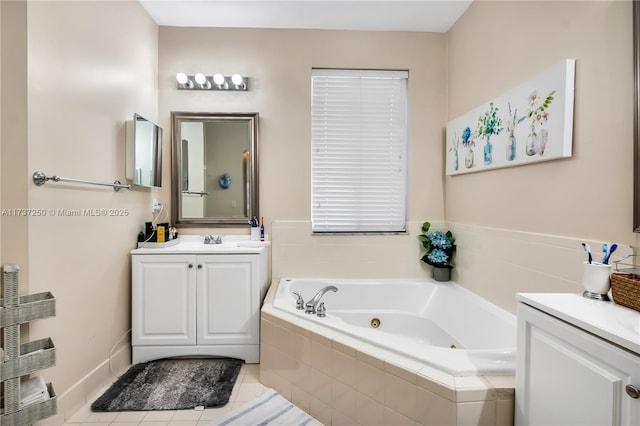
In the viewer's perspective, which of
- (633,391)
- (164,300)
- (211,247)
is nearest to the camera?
(633,391)

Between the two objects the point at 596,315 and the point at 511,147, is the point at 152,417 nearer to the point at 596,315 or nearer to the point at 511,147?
the point at 596,315

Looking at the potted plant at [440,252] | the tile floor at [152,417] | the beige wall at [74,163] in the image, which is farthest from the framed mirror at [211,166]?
the potted plant at [440,252]

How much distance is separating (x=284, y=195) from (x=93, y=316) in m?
1.45

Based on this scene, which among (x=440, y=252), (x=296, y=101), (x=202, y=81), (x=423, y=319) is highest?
(x=202, y=81)

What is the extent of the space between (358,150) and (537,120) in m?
1.28

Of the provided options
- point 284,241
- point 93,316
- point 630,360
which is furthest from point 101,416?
point 630,360

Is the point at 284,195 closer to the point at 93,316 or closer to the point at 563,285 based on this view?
the point at 93,316

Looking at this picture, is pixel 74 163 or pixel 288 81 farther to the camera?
pixel 288 81

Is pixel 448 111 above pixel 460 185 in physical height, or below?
above

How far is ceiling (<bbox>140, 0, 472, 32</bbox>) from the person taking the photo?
214 cm

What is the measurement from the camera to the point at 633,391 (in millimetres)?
670

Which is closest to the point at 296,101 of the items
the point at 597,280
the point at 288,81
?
the point at 288,81

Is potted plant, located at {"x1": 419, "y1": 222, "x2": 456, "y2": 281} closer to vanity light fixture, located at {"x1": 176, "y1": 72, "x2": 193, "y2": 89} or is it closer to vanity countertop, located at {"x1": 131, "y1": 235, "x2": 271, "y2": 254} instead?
vanity countertop, located at {"x1": 131, "y1": 235, "x2": 271, "y2": 254}

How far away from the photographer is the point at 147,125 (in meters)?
2.09
